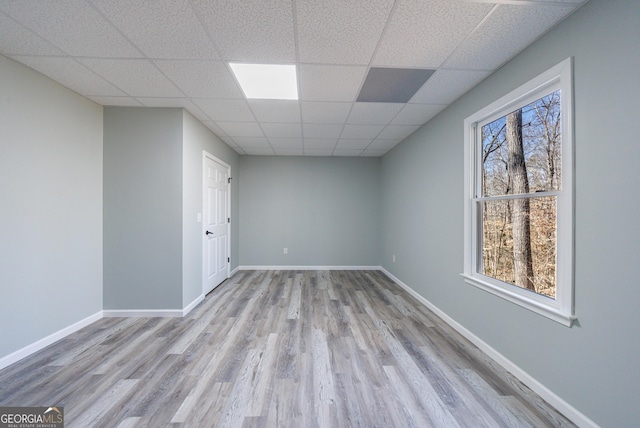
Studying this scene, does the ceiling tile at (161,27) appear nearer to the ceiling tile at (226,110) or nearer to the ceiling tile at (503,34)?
the ceiling tile at (226,110)

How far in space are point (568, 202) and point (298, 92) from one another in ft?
7.18

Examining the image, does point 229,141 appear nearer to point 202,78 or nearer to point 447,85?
point 202,78

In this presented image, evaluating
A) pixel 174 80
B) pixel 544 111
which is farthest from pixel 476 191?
pixel 174 80

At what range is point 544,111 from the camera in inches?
65.7

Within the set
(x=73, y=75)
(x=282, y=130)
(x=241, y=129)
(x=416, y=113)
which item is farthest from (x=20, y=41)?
(x=416, y=113)

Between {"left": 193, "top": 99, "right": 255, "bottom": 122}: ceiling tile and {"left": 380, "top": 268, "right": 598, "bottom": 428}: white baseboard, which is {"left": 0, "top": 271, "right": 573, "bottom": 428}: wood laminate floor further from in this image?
{"left": 193, "top": 99, "right": 255, "bottom": 122}: ceiling tile

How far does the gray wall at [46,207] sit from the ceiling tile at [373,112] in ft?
9.19

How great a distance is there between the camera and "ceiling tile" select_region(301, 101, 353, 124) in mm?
2621

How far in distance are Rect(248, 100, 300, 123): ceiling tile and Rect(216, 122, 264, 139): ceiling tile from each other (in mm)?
288

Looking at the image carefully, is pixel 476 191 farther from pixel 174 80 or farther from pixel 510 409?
pixel 174 80

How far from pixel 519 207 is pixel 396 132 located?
207 cm

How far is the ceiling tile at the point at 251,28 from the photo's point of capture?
140cm

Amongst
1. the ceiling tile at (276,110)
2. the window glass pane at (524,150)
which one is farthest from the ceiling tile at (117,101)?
the window glass pane at (524,150)

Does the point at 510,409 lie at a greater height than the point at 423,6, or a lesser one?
lesser
